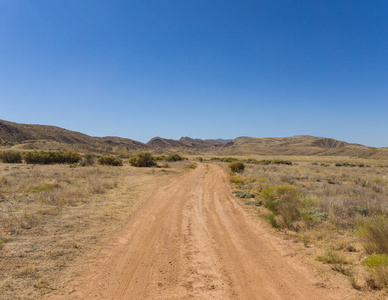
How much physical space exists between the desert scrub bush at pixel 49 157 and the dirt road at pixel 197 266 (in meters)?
27.9

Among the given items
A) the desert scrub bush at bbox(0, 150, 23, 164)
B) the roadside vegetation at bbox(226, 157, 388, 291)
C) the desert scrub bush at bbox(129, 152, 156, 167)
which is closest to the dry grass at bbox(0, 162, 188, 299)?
the roadside vegetation at bbox(226, 157, 388, 291)

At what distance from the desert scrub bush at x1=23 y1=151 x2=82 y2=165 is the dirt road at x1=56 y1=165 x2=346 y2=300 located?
2790cm

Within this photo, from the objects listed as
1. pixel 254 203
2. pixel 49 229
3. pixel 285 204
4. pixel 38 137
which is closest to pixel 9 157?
pixel 49 229

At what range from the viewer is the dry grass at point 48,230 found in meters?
4.34

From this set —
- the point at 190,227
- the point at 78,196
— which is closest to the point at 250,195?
the point at 190,227

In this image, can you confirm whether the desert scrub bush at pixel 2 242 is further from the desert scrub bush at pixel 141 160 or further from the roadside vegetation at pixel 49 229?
the desert scrub bush at pixel 141 160

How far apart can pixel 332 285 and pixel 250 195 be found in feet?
28.9

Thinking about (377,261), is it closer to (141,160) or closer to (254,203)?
(254,203)

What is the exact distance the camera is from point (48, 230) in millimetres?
6820

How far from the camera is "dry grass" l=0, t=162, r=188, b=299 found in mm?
4336

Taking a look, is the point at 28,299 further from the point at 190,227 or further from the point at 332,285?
the point at 332,285

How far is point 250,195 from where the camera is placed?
43.3 ft

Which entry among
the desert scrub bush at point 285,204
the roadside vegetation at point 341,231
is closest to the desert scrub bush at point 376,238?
the roadside vegetation at point 341,231

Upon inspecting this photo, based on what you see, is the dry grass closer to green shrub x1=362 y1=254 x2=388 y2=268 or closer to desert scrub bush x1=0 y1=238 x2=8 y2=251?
desert scrub bush x1=0 y1=238 x2=8 y2=251
